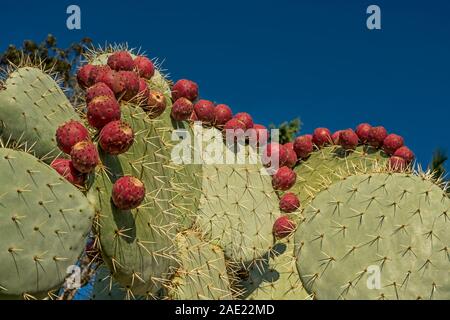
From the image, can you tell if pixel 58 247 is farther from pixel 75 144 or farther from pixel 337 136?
pixel 337 136

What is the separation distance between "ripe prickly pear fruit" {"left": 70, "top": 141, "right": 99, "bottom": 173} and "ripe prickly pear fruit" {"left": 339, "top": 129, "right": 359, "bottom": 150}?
2.10 m

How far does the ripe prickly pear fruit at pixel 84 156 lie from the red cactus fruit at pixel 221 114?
1566 mm

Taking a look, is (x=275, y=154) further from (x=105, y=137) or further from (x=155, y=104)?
(x=105, y=137)

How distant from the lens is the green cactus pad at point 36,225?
1.88 m

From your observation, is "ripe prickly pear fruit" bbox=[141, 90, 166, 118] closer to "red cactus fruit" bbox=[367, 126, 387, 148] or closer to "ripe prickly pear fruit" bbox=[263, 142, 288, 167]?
"ripe prickly pear fruit" bbox=[263, 142, 288, 167]

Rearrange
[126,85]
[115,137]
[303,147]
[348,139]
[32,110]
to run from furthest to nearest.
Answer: [303,147]
[348,139]
[32,110]
[126,85]
[115,137]

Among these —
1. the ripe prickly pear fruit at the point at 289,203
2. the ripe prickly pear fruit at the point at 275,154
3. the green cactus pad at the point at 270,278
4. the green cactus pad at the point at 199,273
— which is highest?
the ripe prickly pear fruit at the point at 275,154

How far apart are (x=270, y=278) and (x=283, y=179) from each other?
1.83 ft

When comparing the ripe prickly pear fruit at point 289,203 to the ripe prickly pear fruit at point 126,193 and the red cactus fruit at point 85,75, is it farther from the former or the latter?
the ripe prickly pear fruit at point 126,193

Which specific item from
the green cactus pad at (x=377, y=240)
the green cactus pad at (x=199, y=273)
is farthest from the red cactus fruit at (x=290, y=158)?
the green cactus pad at (x=377, y=240)

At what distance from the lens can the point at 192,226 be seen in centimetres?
318

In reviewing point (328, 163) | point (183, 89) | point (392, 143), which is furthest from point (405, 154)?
point (183, 89)

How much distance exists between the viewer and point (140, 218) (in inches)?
92.7
